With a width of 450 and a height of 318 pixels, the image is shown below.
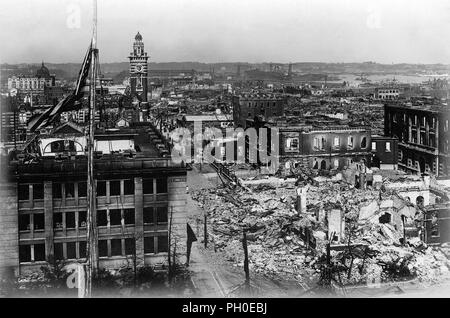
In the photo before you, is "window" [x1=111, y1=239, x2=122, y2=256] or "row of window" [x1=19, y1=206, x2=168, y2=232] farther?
"window" [x1=111, y1=239, x2=122, y2=256]

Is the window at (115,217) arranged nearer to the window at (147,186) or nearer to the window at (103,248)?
the window at (103,248)

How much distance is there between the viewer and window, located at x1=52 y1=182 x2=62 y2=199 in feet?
67.7

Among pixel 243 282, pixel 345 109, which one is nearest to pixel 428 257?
pixel 243 282

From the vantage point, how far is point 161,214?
852 inches

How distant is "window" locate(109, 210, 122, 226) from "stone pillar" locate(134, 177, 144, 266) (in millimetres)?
582

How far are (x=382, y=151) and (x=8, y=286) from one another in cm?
3053

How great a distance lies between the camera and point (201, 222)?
27703 mm

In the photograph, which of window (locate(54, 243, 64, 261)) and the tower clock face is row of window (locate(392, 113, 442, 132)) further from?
window (locate(54, 243, 64, 261))

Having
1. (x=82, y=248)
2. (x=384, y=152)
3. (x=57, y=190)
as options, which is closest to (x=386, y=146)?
(x=384, y=152)

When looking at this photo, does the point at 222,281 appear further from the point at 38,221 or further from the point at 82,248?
the point at 38,221

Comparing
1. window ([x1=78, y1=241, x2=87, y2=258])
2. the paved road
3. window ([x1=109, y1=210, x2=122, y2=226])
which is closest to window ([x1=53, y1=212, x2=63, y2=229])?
window ([x1=78, y1=241, x2=87, y2=258])

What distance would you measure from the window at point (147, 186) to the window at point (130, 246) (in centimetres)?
186

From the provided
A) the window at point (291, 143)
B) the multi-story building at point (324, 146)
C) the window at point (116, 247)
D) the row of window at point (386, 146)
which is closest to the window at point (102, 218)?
the window at point (116, 247)

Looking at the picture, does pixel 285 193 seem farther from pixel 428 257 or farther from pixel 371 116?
pixel 371 116
